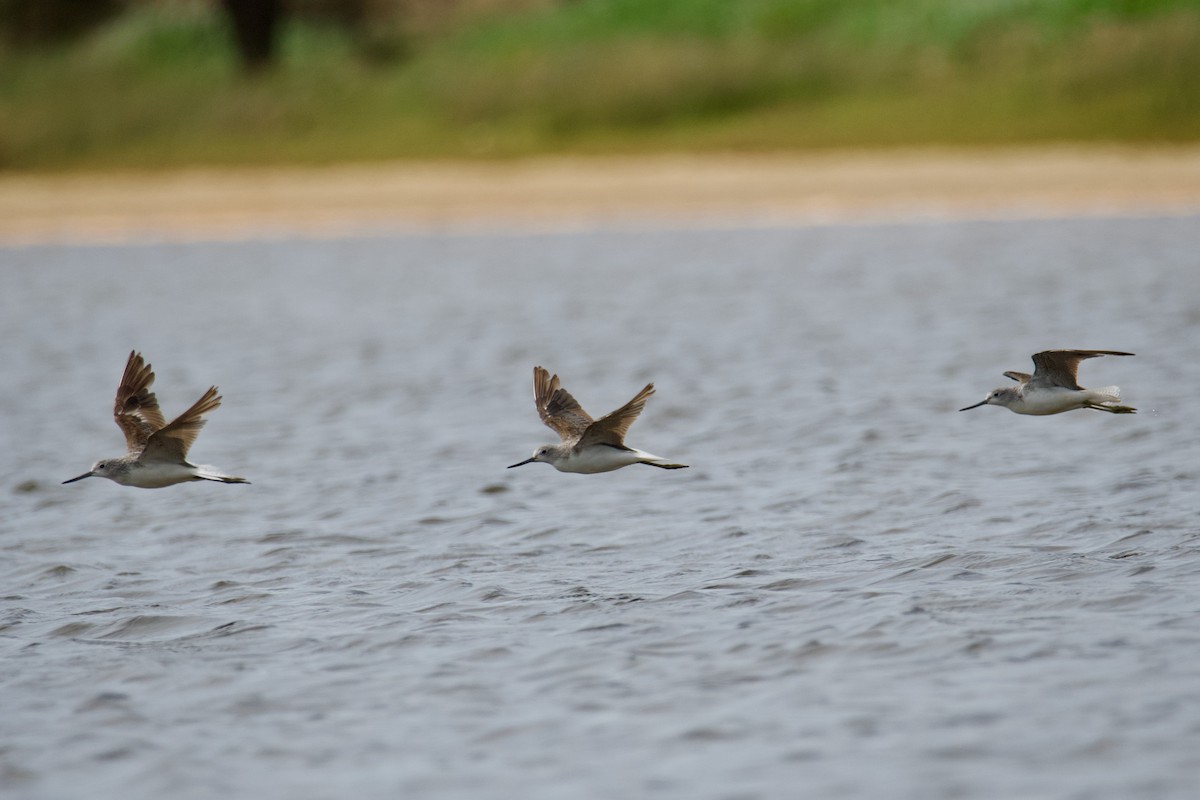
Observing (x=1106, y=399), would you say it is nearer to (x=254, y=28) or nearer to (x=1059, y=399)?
(x=1059, y=399)

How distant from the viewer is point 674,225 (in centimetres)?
2811

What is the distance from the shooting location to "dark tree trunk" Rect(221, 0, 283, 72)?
121 ft

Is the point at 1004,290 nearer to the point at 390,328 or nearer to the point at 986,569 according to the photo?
the point at 390,328

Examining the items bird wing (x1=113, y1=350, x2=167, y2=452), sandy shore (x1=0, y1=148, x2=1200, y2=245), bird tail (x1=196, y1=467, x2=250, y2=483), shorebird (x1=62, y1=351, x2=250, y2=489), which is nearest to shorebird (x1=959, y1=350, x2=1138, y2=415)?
bird tail (x1=196, y1=467, x2=250, y2=483)

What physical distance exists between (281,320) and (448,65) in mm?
14649

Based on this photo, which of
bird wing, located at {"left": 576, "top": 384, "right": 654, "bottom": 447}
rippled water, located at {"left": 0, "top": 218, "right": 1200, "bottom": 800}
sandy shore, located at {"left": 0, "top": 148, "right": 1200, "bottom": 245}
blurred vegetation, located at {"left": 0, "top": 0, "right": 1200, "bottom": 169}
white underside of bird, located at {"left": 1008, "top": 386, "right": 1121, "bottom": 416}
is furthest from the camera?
blurred vegetation, located at {"left": 0, "top": 0, "right": 1200, "bottom": 169}

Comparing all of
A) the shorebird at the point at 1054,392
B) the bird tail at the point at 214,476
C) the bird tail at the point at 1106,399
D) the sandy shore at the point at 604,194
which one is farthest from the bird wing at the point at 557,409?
the sandy shore at the point at 604,194

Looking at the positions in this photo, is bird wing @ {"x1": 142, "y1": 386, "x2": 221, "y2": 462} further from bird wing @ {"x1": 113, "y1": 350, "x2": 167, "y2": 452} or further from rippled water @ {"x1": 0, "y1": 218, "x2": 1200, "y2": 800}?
rippled water @ {"x1": 0, "y1": 218, "x2": 1200, "y2": 800}

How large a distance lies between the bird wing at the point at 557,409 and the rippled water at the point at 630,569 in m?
0.72

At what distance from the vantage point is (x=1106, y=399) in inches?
388

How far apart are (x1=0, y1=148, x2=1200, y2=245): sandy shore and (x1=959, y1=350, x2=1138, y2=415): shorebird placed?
16.4 m

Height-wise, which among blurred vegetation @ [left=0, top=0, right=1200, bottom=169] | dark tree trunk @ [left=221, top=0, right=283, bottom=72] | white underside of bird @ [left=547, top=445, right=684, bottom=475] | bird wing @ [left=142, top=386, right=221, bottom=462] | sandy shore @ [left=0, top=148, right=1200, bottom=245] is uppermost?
dark tree trunk @ [left=221, top=0, right=283, bottom=72]

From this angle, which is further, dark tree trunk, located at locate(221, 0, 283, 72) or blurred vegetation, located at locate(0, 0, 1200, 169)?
dark tree trunk, located at locate(221, 0, 283, 72)

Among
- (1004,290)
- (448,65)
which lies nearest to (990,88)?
(1004,290)
